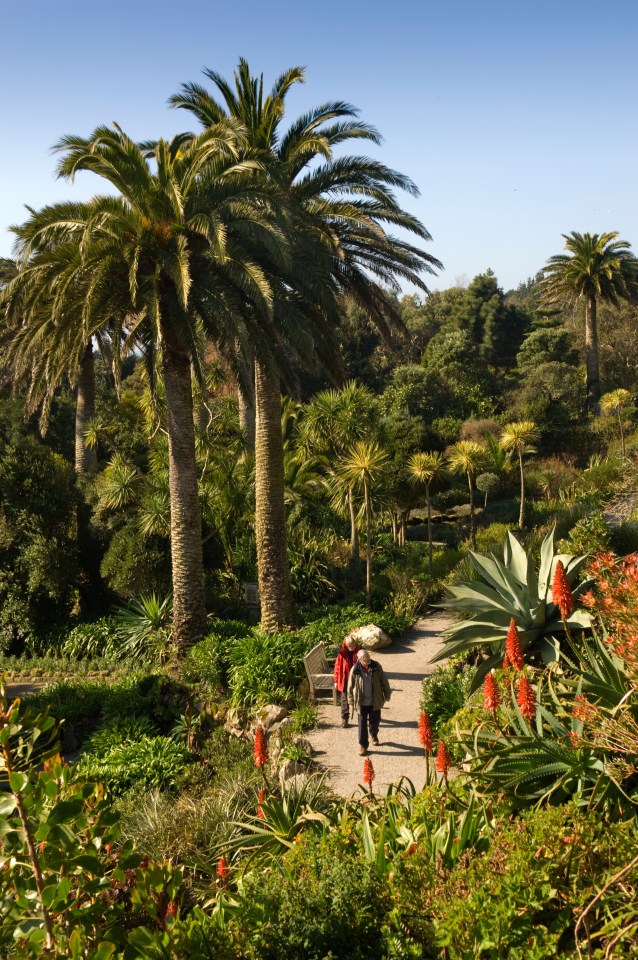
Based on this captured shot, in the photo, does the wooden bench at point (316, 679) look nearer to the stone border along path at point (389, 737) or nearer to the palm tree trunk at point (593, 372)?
the stone border along path at point (389, 737)

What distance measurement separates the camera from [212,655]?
12016mm

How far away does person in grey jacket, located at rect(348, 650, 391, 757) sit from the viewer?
8.47 m

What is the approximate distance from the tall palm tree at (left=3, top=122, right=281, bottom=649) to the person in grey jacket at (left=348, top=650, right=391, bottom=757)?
16.9ft

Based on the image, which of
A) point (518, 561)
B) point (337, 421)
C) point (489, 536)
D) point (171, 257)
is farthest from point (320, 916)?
point (489, 536)

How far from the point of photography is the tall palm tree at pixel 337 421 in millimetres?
18500

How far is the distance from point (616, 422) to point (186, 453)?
22.5m

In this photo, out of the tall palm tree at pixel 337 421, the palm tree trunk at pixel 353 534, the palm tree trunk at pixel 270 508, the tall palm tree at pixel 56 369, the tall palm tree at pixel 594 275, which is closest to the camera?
the tall palm tree at pixel 56 369

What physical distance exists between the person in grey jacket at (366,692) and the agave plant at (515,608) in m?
0.96

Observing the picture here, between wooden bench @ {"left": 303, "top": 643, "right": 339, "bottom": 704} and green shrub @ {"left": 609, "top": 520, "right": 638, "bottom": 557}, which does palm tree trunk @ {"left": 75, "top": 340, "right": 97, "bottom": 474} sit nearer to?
wooden bench @ {"left": 303, "top": 643, "right": 339, "bottom": 704}

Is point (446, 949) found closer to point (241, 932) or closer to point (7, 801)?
point (241, 932)

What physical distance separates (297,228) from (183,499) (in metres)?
4.92

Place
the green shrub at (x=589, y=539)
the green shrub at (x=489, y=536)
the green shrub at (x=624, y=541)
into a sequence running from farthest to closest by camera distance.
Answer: the green shrub at (x=489, y=536) < the green shrub at (x=624, y=541) < the green shrub at (x=589, y=539)

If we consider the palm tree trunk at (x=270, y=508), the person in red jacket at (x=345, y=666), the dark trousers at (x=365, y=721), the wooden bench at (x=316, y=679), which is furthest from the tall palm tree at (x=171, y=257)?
the dark trousers at (x=365, y=721)

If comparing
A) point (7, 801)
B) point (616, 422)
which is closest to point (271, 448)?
point (7, 801)
